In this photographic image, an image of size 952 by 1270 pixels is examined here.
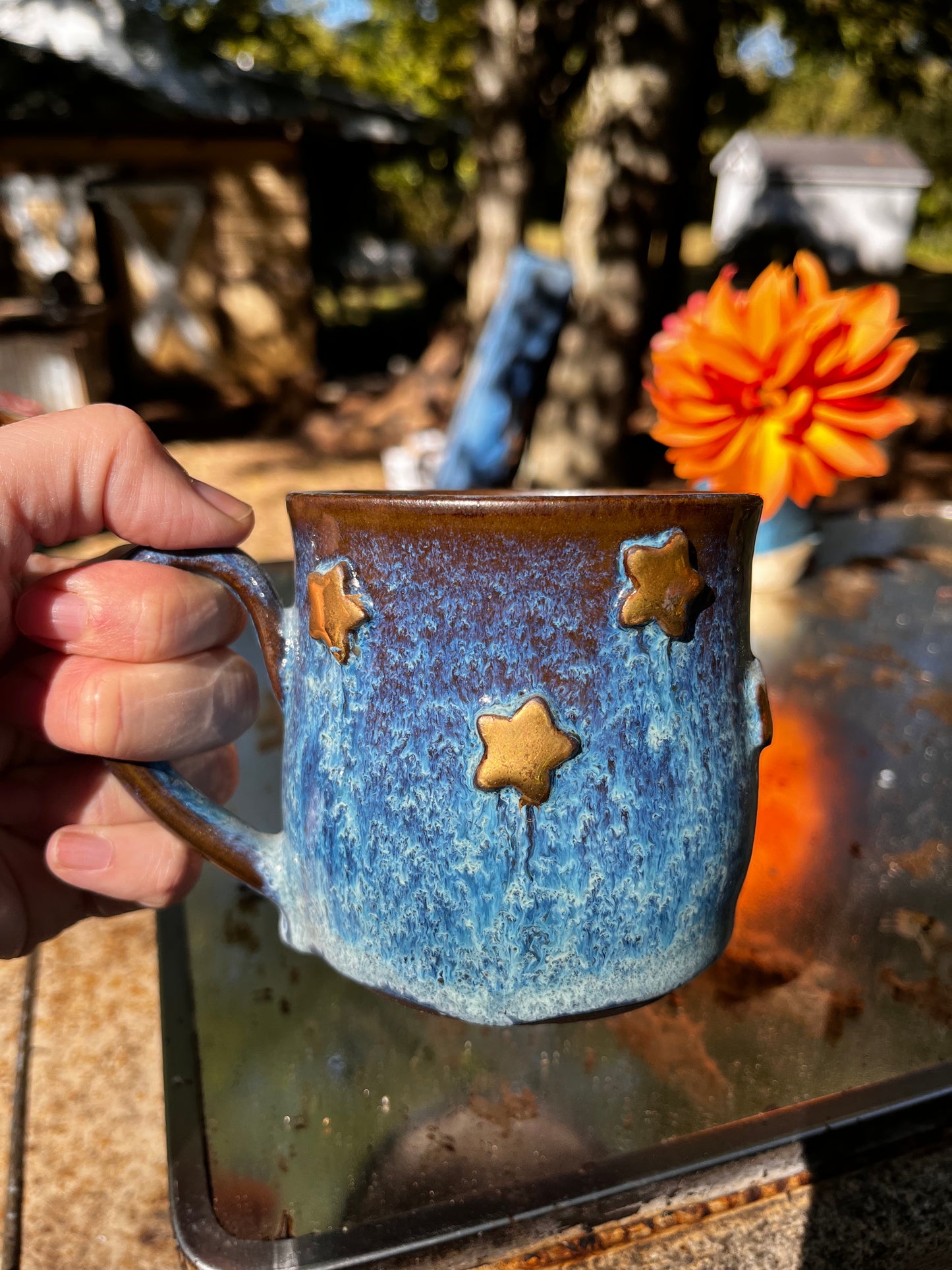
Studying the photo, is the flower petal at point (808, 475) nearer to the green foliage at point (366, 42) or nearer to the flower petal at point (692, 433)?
the flower petal at point (692, 433)

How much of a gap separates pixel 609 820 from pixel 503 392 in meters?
2.52

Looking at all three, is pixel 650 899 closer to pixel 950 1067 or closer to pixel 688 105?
pixel 950 1067

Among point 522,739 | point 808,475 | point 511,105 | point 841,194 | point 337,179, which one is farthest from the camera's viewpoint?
point 841,194

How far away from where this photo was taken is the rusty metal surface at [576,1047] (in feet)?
2.02

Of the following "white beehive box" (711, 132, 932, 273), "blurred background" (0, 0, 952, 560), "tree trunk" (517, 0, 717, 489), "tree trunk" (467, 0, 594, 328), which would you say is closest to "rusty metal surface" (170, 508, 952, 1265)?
"blurred background" (0, 0, 952, 560)

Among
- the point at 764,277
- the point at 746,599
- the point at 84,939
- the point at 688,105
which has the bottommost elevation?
the point at 84,939

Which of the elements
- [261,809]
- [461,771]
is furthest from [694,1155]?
[261,809]

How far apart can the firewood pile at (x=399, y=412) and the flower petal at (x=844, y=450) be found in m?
5.53

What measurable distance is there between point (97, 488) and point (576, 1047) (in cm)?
56

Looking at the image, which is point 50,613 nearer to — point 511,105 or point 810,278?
point 810,278

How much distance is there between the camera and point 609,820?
0.52 m

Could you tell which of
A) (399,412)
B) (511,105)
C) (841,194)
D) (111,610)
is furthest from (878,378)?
(841,194)

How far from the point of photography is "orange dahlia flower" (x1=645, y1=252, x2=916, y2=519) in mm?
991

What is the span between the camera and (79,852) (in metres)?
0.70
